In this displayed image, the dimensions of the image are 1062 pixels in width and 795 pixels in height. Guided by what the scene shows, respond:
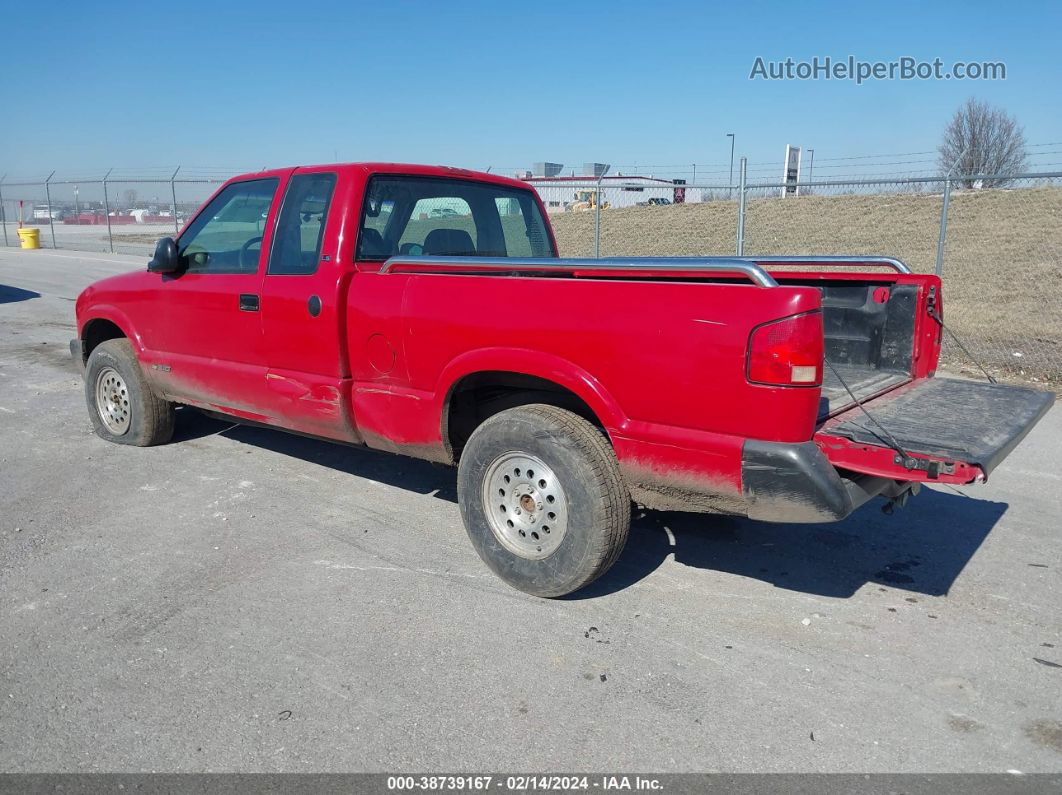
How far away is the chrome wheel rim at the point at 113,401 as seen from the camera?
6.02 metres

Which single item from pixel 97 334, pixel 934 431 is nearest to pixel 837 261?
pixel 934 431

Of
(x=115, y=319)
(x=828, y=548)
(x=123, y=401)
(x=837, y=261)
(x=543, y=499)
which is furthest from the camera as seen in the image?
(x=123, y=401)

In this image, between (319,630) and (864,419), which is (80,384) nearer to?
(319,630)

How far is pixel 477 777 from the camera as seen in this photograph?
263cm

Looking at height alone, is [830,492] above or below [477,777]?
above

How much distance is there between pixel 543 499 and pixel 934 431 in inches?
65.5

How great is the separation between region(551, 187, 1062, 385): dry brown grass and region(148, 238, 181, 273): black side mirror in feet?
26.4

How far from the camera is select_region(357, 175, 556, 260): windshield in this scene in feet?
15.3

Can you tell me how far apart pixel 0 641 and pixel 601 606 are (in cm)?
249

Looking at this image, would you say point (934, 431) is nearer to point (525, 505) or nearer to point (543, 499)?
point (543, 499)

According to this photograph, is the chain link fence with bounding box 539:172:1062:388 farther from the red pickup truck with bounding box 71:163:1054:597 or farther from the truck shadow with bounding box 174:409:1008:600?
the red pickup truck with bounding box 71:163:1054:597

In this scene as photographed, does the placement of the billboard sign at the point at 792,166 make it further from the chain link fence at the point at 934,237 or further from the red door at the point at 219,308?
the red door at the point at 219,308

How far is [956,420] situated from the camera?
372cm

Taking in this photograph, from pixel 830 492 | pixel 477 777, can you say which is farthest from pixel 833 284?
pixel 477 777
